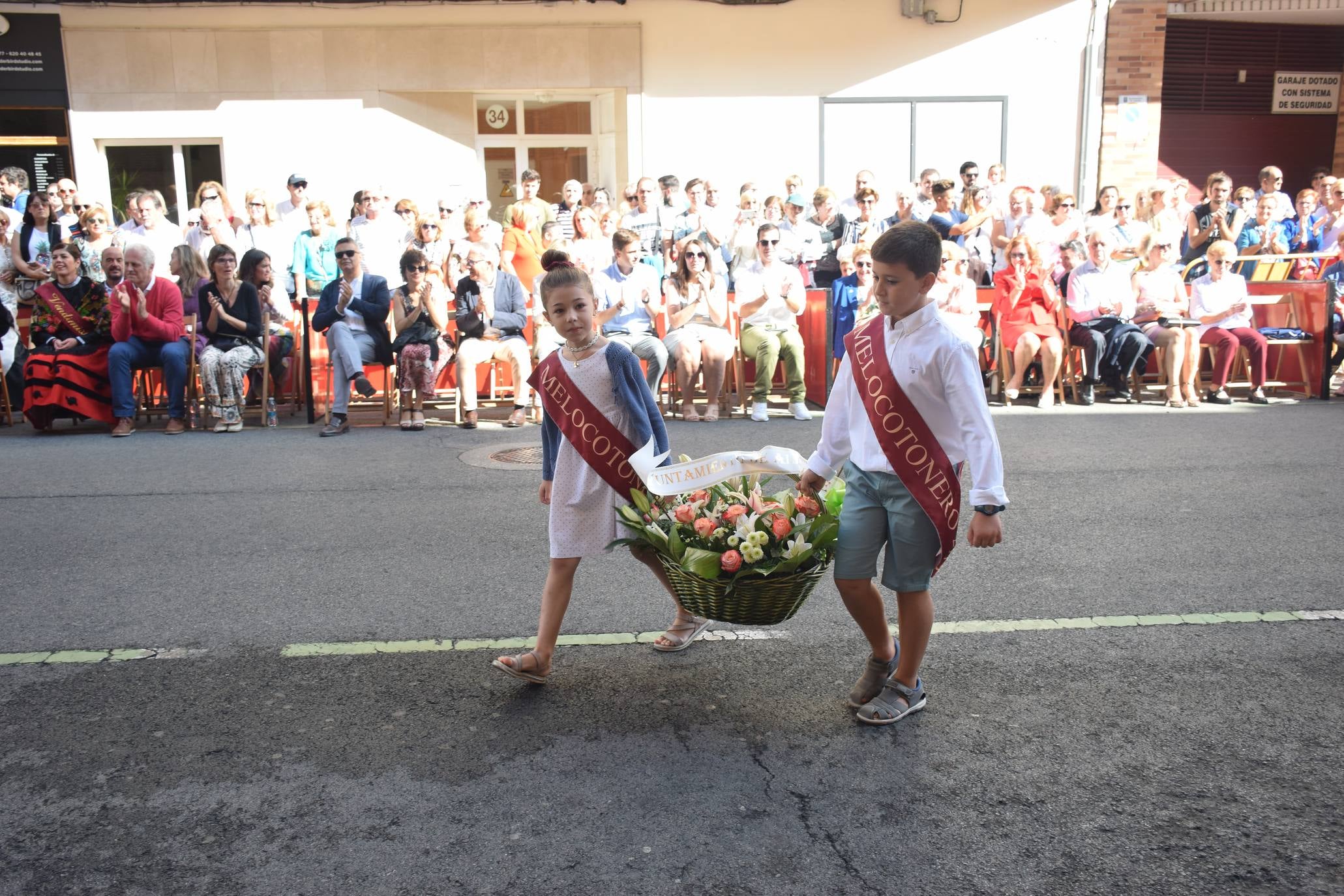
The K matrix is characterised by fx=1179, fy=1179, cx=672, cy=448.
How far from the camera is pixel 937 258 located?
3900mm

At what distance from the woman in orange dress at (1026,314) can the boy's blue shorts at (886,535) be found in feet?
26.0

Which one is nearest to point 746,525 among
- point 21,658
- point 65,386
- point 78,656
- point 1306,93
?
point 78,656

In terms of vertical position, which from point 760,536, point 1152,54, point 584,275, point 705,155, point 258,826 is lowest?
point 258,826

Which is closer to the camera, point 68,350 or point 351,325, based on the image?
point 68,350

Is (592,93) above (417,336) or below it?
above

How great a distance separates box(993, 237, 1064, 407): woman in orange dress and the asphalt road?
14.7 ft

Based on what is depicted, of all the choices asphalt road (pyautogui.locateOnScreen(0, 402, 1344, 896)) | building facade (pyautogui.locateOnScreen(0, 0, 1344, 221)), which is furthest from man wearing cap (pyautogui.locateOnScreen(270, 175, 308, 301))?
asphalt road (pyautogui.locateOnScreen(0, 402, 1344, 896))

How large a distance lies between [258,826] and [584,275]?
221cm

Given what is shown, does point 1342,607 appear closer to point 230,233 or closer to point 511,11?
point 230,233

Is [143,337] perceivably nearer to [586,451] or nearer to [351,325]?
[351,325]

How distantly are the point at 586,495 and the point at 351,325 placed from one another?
680cm

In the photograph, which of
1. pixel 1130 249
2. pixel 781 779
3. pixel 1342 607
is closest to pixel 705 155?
pixel 1130 249

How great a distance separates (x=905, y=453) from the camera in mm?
3953

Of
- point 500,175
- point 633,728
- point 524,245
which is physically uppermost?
point 500,175
